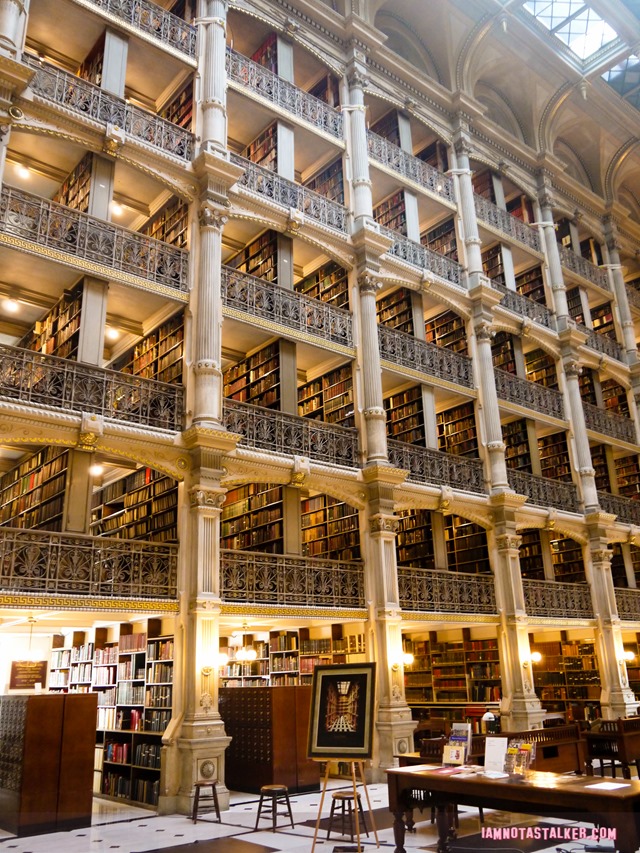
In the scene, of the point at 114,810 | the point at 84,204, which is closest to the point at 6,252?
the point at 84,204

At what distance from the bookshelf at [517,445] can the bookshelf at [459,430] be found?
158 centimetres

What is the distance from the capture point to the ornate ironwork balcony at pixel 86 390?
27.3 ft

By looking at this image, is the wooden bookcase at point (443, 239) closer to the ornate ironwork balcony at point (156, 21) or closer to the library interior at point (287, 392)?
the library interior at point (287, 392)

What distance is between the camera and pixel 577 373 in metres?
16.8

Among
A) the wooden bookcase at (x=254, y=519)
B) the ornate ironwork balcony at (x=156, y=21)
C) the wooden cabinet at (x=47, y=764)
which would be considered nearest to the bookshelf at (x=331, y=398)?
the wooden bookcase at (x=254, y=519)

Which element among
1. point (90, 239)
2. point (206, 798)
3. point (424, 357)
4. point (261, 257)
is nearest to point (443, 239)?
point (424, 357)

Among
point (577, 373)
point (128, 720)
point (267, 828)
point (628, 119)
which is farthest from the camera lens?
point (628, 119)

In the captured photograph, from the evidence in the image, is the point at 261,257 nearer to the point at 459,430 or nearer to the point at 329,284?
the point at 329,284

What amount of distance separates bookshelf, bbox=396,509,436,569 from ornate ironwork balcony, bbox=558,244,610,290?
8.36 meters

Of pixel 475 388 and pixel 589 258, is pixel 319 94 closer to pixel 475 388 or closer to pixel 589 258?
pixel 475 388

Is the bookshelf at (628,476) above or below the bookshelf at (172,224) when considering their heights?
below

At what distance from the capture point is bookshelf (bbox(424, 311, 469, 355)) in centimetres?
1488

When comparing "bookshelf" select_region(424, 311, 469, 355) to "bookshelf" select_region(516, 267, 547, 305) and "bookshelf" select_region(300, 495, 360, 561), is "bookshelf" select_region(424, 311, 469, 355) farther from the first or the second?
"bookshelf" select_region(300, 495, 360, 561)

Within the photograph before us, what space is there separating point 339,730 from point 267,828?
7.87ft
